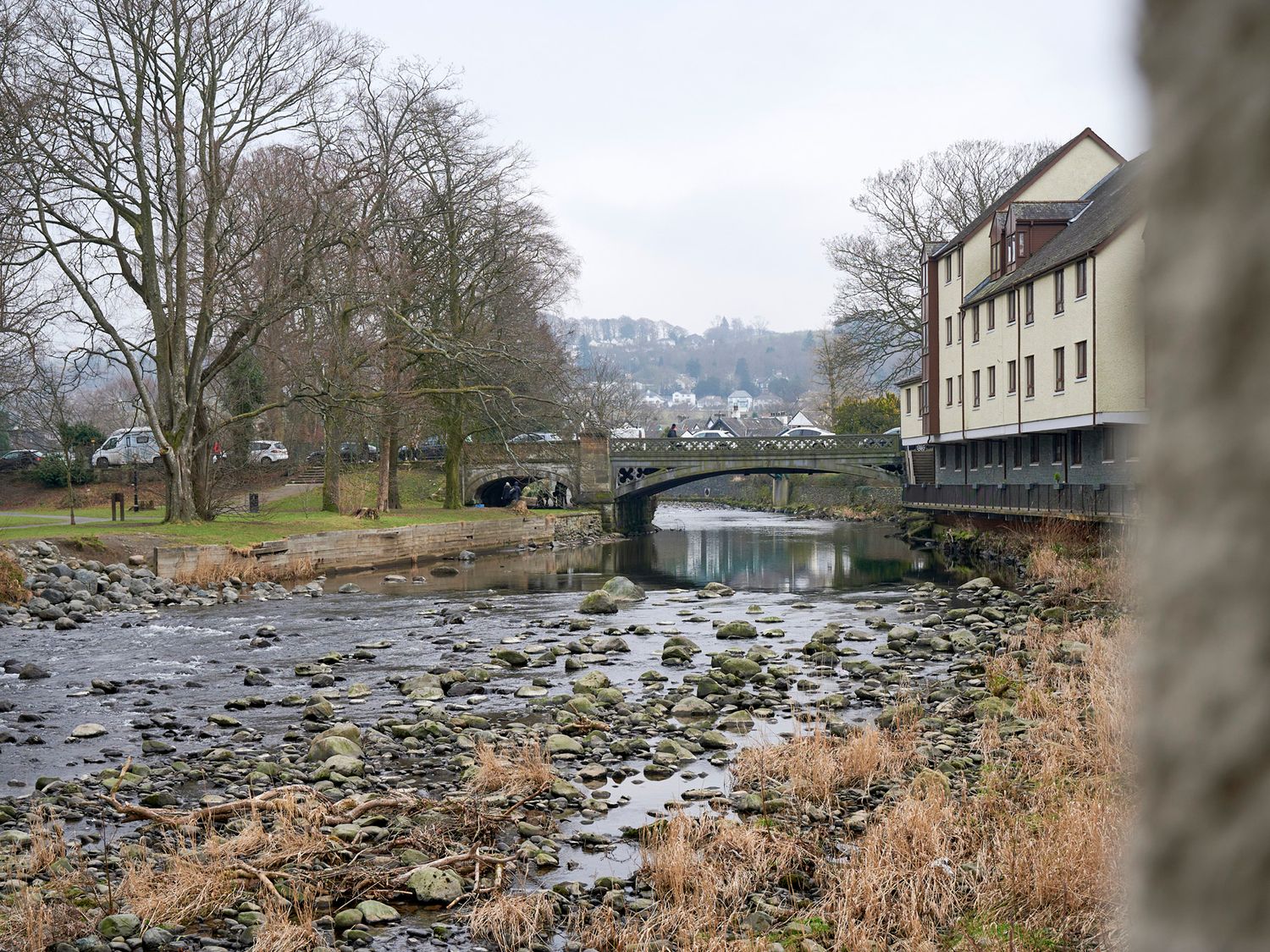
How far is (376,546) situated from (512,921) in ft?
109

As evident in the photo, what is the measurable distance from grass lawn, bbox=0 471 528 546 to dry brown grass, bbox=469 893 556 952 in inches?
999

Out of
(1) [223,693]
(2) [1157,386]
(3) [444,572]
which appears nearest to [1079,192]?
(3) [444,572]

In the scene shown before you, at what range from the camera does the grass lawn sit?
33062 mm

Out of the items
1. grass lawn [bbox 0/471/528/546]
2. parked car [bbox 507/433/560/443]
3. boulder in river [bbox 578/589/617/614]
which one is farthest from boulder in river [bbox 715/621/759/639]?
parked car [bbox 507/433/560/443]

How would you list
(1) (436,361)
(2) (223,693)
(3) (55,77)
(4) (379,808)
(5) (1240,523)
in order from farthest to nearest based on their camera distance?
(1) (436,361) → (3) (55,77) → (2) (223,693) → (4) (379,808) → (5) (1240,523)

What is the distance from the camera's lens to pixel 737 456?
6550 cm

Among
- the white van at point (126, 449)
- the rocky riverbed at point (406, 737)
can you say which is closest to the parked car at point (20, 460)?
the white van at point (126, 449)

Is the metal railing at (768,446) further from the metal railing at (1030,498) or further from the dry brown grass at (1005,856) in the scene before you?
the dry brown grass at (1005,856)

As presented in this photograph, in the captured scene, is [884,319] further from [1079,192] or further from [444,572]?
[444,572]

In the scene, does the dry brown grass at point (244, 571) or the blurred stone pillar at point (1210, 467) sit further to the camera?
the dry brown grass at point (244, 571)

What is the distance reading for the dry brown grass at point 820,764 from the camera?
12086 millimetres

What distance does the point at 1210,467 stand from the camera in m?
0.49

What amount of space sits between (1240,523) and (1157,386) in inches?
3.4

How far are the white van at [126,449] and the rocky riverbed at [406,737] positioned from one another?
3143 centimetres
